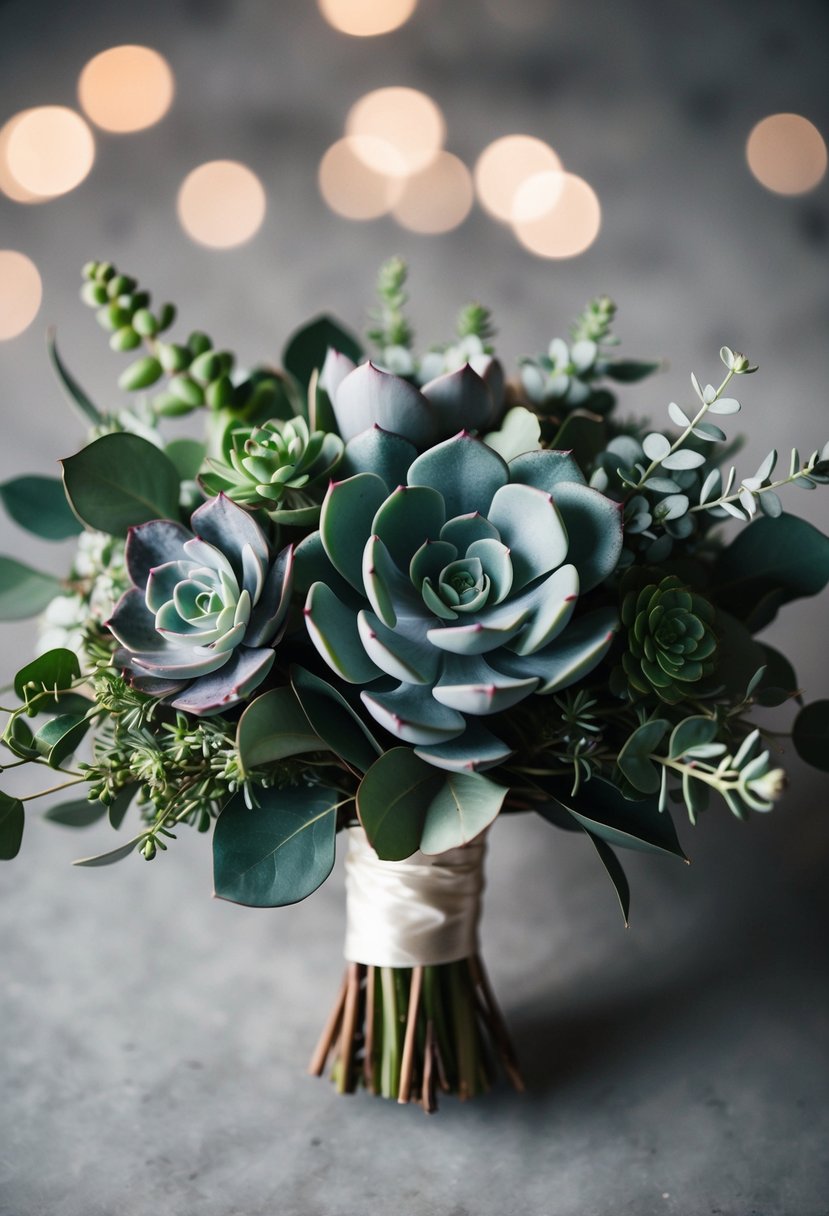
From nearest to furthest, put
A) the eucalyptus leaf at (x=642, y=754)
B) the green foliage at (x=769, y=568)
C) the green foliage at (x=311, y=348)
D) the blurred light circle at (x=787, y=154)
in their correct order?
1. the eucalyptus leaf at (x=642, y=754)
2. the green foliage at (x=769, y=568)
3. the green foliage at (x=311, y=348)
4. the blurred light circle at (x=787, y=154)

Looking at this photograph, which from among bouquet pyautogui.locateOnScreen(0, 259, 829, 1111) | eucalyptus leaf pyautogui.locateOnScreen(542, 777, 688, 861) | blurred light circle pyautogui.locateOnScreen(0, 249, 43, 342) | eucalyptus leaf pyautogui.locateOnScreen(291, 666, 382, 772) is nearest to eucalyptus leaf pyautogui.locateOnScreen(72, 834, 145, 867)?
bouquet pyautogui.locateOnScreen(0, 259, 829, 1111)

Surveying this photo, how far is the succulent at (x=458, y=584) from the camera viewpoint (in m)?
0.50

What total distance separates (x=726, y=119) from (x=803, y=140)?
9cm

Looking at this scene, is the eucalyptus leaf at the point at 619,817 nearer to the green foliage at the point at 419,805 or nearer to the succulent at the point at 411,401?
the green foliage at the point at 419,805

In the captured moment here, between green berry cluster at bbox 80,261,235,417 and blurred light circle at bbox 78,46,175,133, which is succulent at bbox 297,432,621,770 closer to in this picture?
green berry cluster at bbox 80,261,235,417

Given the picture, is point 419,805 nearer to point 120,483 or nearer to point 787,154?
point 120,483

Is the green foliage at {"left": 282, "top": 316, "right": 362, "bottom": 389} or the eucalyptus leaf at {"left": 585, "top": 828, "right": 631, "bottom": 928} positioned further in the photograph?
the green foliage at {"left": 282, "top": 316, "right": 362, "bottom": 389}

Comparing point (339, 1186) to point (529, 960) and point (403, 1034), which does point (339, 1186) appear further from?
point (529, 960)

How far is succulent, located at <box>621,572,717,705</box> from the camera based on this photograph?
53 centimetres

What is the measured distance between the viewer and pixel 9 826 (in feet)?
1.79

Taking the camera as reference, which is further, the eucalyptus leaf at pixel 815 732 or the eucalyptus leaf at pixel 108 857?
the eucalyptus leaf at pixel 815 732

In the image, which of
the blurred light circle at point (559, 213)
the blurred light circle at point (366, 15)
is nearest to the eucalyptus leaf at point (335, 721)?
the blurred light circle at point (559, 213)

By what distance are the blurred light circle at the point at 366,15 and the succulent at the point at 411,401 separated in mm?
799

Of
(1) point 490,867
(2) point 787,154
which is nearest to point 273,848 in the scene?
(1) point 490,867
